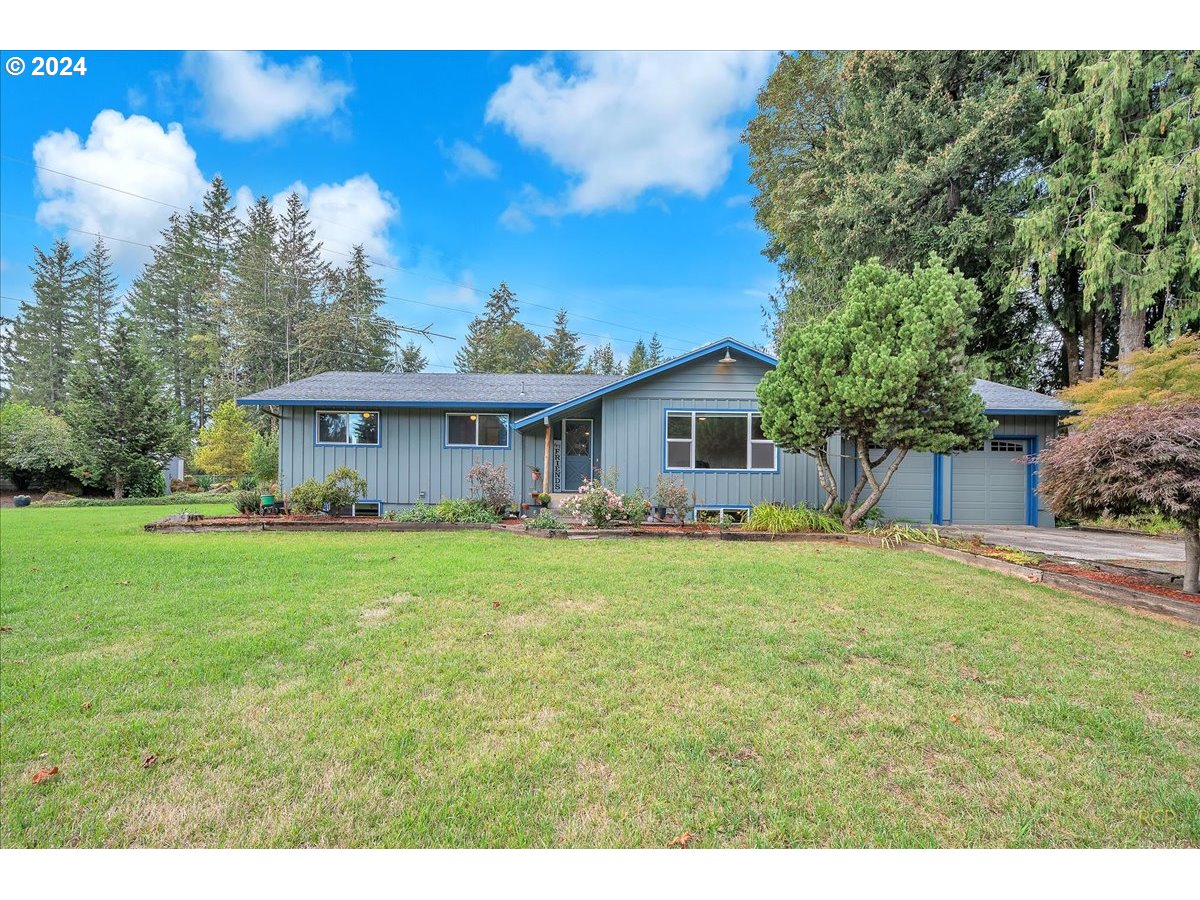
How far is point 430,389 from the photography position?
12.8 m

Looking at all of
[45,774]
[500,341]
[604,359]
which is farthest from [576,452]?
[604,359]

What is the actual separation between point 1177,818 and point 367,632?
4.31 m

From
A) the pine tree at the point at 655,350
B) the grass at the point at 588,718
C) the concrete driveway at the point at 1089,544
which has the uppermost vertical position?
the pine tree at the point at 655,350

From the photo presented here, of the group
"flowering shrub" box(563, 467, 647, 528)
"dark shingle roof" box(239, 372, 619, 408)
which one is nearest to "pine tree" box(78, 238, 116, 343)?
"dark shingle roof" box(239, 372, 619, 408)

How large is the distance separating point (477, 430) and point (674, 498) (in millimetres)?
5363

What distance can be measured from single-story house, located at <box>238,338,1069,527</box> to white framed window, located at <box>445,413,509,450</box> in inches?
1.0

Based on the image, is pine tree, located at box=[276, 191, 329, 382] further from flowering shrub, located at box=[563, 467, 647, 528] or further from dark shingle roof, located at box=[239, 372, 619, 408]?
flowering shrub, located at box=[563, 467, 647, 528]

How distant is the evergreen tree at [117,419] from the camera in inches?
675

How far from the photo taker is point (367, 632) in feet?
12.3

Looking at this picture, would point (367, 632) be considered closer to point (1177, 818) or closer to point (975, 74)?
point (1177, 818)

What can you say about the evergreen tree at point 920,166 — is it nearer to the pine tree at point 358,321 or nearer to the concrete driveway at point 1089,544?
the concrete driveway at point 1089,544

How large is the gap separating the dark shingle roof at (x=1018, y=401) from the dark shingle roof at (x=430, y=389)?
9.33 metres

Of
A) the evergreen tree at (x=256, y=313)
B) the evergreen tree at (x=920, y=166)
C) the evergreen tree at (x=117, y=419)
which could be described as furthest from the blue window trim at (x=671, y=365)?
the evergreen tree at (x=256, y=313)

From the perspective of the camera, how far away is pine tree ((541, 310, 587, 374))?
37.2 meters
